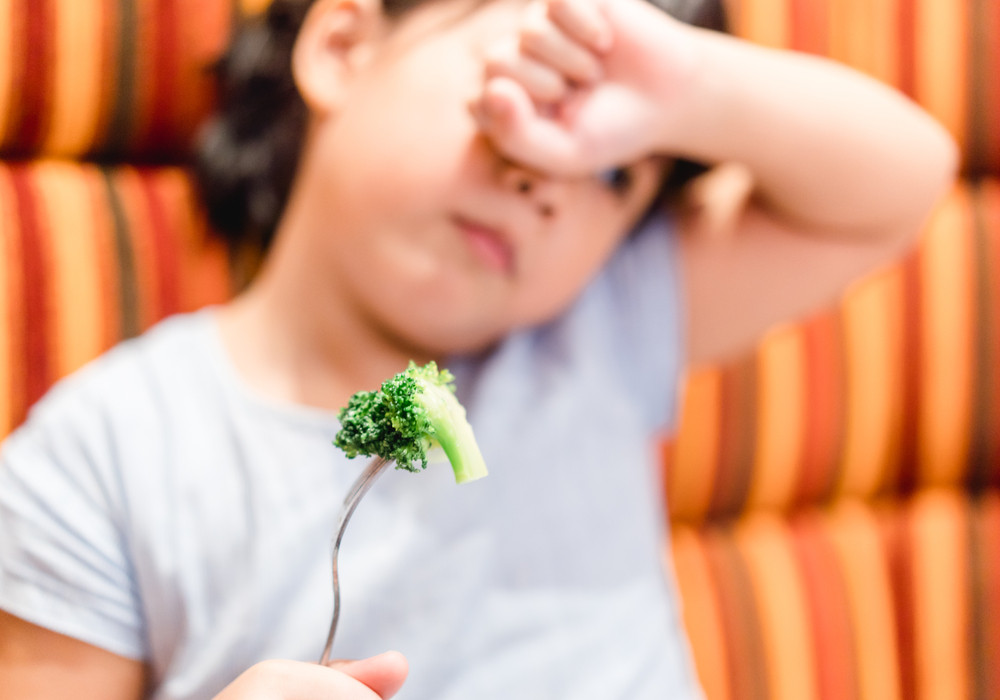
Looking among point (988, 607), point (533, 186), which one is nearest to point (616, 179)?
point (533, 186)

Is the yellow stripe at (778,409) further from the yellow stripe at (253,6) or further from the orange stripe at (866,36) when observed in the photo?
the yellow stripe at (253,6)

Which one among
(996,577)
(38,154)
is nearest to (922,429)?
(996,577)

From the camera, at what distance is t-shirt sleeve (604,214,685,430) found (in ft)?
2.06

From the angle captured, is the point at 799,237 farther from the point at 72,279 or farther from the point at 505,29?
the point at 72,279

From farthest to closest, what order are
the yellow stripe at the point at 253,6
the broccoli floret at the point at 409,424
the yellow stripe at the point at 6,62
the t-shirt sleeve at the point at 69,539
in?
1. the yellow stripe at the point at 253,6
2. the yellow stripe at the point at 6,62
3. the t-shirt sleeve at the point at 69,539
4. the broccoli floret at the point at 409,424

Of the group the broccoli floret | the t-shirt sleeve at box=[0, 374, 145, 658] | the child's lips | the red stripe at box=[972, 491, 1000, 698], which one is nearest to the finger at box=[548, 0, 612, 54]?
the child's lips

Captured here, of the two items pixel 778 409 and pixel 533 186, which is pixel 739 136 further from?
pixel 778 409

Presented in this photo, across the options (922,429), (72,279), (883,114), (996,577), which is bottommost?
(996,577)

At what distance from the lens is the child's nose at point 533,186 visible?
48cm

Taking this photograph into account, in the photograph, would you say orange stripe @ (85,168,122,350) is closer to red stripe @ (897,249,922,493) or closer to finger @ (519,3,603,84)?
finger @ (519,3,603,84)

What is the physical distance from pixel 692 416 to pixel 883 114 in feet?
0.99

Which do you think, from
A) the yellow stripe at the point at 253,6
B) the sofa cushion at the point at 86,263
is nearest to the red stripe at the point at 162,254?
the sofa cushion at the point at 86,263

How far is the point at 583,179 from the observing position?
51 centimetres

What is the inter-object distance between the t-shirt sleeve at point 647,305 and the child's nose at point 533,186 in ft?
0.49
